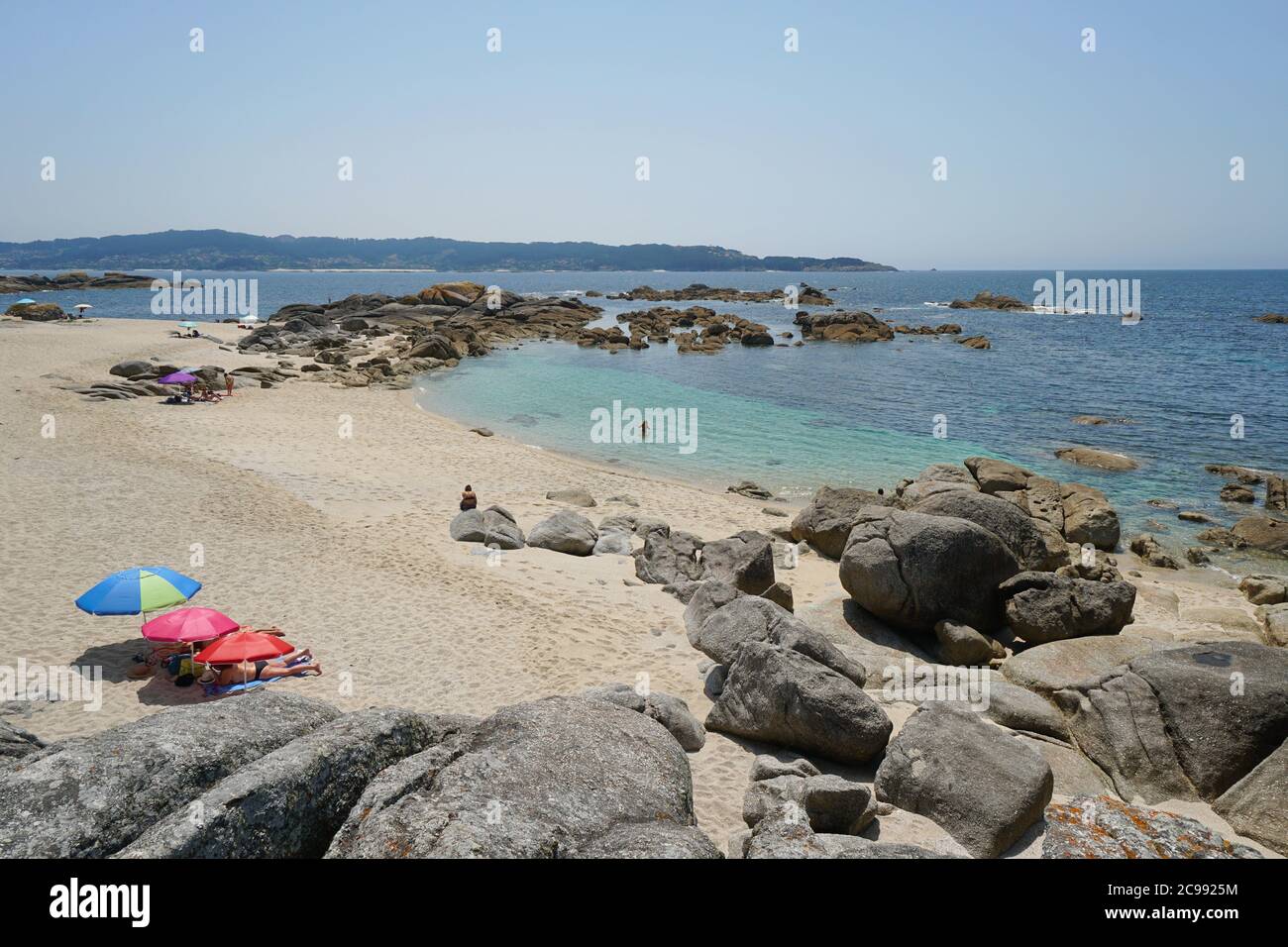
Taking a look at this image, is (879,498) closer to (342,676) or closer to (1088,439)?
(342,676)

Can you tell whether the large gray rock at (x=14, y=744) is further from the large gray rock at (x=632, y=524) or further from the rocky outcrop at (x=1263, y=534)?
the rocky outcrop at (x=1263, y=534)

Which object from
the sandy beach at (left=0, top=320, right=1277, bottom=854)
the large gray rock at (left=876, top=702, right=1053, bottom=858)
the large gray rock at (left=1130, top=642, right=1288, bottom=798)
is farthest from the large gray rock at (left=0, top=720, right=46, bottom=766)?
the large gray rock at (left=1130, top=642, right=1288, bottom=798)

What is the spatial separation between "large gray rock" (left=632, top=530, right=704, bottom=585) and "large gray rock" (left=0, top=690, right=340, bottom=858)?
9692mm

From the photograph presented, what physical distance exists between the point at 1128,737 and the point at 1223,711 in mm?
966

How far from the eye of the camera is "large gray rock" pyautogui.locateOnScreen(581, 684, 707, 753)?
9.12 m

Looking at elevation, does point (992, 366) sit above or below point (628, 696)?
above

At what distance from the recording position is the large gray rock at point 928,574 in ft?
40.3

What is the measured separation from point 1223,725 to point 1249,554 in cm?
1323

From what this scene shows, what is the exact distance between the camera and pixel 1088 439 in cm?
3034

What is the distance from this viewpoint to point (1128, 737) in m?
8.59

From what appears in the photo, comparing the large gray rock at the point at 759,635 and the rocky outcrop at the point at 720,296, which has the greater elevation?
the rocky outcrop at the point at 720,296

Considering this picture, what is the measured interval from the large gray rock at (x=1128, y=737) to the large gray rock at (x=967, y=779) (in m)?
1.44

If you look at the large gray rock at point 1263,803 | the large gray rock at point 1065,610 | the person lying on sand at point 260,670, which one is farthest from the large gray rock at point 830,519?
the person lying on sand at point 260,670
